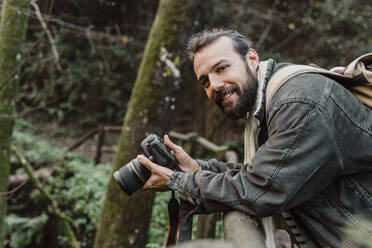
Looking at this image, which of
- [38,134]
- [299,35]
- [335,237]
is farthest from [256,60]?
[38,134]

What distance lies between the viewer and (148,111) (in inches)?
162

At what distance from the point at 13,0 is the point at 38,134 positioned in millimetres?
6615

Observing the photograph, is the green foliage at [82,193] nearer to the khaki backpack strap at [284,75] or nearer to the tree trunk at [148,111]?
the tree trunk at [148,111]

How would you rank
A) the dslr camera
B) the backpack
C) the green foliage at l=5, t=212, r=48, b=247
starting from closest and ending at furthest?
1. the backpack
2. the dslr camera
3. the green foliage at l=5, t=212, r=48, b=247

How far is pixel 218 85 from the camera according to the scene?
2238mm

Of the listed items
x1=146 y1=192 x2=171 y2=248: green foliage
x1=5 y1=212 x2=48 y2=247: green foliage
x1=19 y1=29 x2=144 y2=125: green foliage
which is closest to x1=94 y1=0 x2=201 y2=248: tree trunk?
x1=146 y1=192 x2=171 y2=248: green foliage

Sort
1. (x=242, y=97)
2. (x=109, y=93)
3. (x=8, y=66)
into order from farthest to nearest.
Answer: (x=109, y=93) < (x=8, y=66) < (x=242, y=97)

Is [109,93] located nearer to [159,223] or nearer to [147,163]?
[159,223]

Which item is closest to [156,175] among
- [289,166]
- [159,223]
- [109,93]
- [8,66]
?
[289,166]

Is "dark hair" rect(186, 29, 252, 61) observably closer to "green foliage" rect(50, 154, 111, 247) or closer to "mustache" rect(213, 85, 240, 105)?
"mustache" rect(213, 85, 240, 105)

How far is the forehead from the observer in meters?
2.27

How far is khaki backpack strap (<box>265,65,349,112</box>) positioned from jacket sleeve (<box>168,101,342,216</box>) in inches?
6.9

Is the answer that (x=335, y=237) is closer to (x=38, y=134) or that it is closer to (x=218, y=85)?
(x=218, y=85)

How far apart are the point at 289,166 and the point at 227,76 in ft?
2.66
